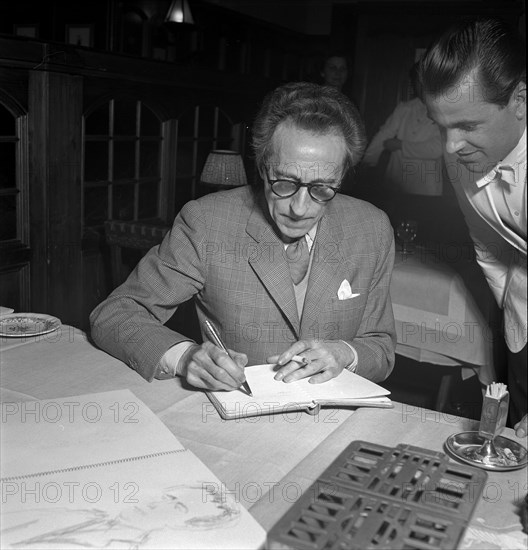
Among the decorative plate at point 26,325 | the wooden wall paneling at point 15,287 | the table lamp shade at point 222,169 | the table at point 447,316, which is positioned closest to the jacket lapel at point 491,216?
the table at point 447,316

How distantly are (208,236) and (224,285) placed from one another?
0.51 feet

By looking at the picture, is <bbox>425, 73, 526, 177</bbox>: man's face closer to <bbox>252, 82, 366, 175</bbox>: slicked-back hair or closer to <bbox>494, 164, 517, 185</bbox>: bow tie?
<bbox>494, 164, 517, 185</bbox>: bow tie

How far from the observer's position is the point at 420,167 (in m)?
6.37

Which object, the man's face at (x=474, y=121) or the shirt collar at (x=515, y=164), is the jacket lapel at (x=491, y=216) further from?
the man's face at (x=474, y=121)

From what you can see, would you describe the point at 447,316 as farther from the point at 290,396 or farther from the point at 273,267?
the point at 290,396

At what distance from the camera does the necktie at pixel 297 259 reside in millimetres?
2080

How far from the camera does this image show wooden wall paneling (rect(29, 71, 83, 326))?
413 cm

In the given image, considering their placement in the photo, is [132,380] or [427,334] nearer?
[132,380]

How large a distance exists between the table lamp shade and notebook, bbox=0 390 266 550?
3828 millimetres

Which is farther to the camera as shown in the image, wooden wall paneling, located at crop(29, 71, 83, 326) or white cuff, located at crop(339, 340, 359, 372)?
wooden wall paneling, located at crop(29, 71, 83, 326)

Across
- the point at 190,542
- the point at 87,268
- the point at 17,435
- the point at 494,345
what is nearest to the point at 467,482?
the point at 190,542

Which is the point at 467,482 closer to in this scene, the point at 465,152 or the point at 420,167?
the point at 465,152

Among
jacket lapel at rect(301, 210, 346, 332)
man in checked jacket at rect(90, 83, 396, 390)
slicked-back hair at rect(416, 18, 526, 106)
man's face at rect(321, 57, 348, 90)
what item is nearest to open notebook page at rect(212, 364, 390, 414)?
man in checked jacket at rect(90, 83, 396, 390)

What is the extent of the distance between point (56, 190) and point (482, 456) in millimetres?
3562
